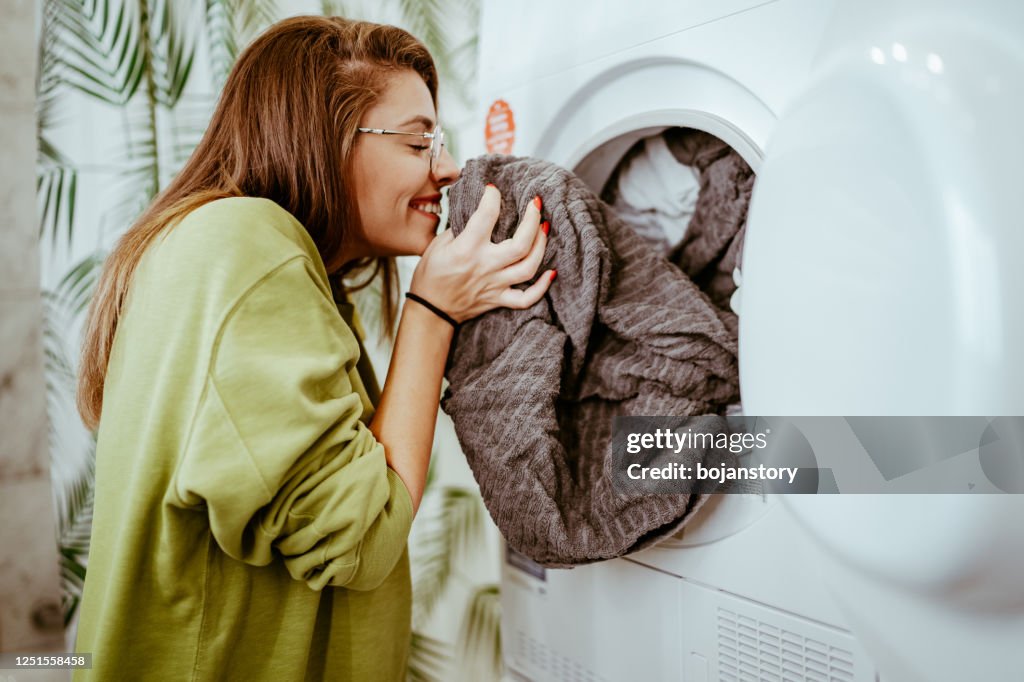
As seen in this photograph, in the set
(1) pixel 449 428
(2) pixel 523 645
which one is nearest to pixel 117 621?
(2) pixel 523 645

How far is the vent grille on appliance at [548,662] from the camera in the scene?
97 cm

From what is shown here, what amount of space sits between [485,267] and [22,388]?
1.05 m

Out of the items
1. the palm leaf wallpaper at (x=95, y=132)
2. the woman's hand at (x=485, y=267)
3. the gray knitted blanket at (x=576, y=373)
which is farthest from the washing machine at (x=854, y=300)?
the palm leaf wallpaper at (x=95, y=132)

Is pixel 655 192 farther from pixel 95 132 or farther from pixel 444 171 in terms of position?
pixel 95 132

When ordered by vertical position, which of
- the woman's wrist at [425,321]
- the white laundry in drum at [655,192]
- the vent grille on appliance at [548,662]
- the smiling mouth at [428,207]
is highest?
the white laundry in drum at [655,192]

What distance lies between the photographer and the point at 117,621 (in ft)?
2.09

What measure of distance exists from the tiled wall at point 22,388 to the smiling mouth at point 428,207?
865 mm

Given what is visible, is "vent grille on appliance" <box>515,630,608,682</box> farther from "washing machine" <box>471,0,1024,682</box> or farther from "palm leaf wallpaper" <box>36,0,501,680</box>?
"palm leaf wallpaper" <box>36,0,501,680</box>

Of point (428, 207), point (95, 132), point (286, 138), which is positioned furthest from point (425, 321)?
point (95, 132)

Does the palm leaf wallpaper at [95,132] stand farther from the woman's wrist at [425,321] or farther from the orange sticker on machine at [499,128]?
the woman's wrist at [425,321]

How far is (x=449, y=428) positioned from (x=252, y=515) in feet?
3.28

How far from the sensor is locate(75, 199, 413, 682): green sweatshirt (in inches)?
23.1

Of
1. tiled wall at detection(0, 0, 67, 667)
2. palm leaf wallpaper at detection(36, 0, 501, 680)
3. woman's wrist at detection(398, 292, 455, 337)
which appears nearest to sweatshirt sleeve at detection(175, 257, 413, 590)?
woman's wrist at detection(398, 292, 455, 337)

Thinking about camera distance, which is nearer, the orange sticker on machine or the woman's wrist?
the woman's wrist
